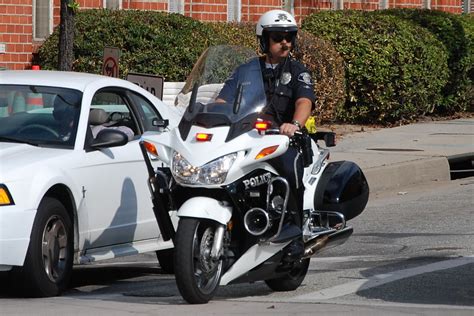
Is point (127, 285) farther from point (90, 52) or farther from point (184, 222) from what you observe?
point (90, 52)

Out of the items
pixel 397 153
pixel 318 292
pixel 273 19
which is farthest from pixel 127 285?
pixel 397 153

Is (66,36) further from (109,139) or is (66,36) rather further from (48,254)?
(48,254)

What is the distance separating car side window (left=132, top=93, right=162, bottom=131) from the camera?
10195mm

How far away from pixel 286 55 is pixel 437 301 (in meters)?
2.01

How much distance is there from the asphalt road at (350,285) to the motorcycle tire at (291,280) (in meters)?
0.06

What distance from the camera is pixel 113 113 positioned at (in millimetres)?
10328

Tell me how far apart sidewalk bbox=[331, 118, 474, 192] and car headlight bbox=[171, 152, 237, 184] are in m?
8.31

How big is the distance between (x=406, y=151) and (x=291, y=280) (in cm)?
1020

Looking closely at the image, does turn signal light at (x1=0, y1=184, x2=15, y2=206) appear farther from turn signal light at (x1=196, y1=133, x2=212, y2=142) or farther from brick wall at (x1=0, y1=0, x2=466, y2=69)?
brick wall at (x1=0, y1=0, x2=466, y2=69)

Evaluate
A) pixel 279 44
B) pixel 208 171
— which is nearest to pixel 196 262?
pixel 208 171

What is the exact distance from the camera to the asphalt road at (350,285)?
7.92m

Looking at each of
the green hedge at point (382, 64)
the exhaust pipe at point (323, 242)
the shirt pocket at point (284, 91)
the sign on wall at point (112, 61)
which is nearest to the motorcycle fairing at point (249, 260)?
the exhaust pipe at point (323, 242)

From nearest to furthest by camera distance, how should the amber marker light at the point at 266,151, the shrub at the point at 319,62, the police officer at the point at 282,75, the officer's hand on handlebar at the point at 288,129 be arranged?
the amber marker light at the point at 266,151 → the officer's hand on handlebar at the point at 288,129 → the police officer at the point at 282,75 → the shrub at the point at 319,62

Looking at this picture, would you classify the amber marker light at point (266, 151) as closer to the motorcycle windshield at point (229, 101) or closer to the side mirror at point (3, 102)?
the motorcycle windshield at point (229, 101)
